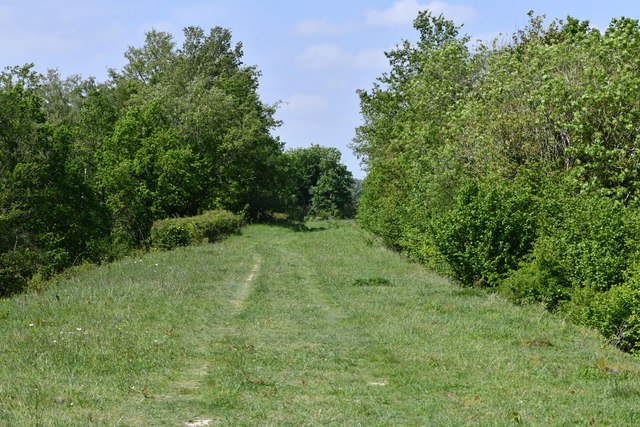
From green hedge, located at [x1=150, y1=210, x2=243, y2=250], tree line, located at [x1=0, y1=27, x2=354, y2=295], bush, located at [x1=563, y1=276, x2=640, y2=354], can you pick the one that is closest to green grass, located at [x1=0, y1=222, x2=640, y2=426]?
bush, located at [x1=563, y1=276, x2=640, y2=354]

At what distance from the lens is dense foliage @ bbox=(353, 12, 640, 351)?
18781mm

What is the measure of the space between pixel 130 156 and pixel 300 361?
1741 inches

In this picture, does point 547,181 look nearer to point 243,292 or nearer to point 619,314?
point 619,314

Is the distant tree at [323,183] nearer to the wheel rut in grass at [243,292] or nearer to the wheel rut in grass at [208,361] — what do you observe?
the wheel rut in grass at [243,292]

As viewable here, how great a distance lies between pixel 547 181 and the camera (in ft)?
78.2

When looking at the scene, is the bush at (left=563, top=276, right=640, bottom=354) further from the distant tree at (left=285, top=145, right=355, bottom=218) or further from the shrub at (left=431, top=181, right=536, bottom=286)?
the distant tree at (left=285, top=145, right=355, bottom=218)

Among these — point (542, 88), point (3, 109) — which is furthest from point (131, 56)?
point (542, 88)

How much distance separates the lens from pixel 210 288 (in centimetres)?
2244

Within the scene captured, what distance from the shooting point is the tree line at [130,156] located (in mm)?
43906

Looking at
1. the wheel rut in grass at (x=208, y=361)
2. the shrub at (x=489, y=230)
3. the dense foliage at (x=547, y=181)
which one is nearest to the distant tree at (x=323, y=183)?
the dense foliage at (x=547, y=181)

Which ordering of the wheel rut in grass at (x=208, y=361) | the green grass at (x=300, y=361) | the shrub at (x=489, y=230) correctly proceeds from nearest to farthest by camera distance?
the green grass at (x=300, y=361), the wheel rut in grass at (x=208, y=361), the shrub at (x=489, y=230)

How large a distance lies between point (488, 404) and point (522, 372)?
2.17 metres

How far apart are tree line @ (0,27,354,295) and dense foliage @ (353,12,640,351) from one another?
71.2ft

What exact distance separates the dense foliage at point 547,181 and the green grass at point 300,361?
5.34 ft
